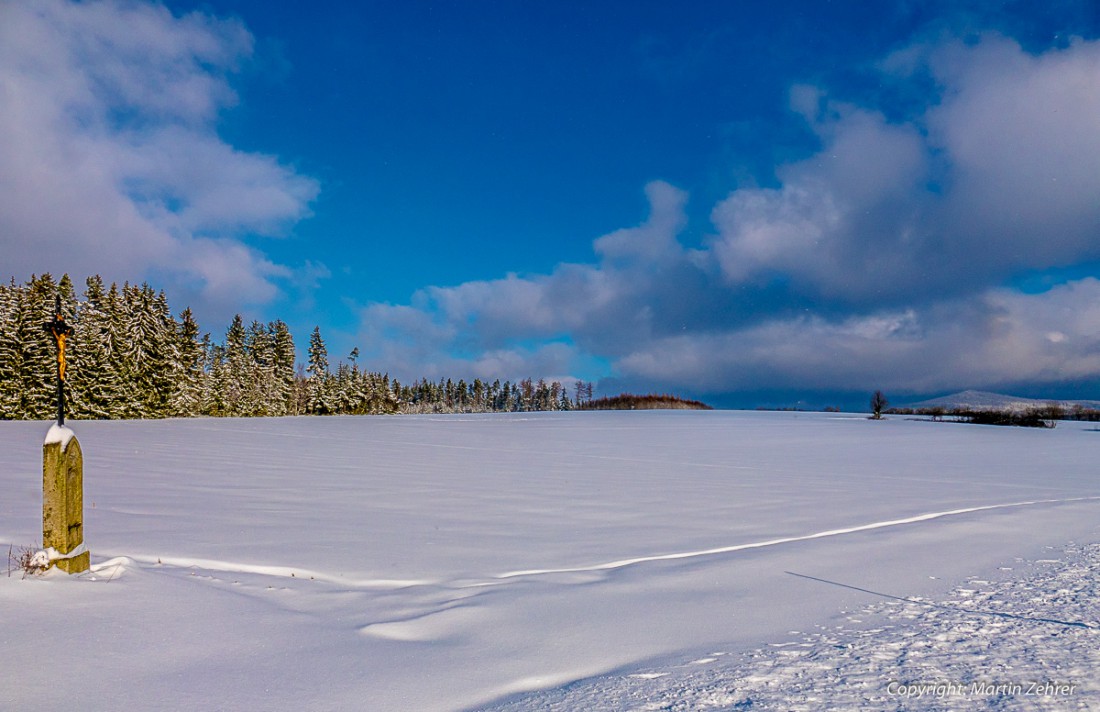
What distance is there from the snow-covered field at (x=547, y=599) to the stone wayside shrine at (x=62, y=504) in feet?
0.54

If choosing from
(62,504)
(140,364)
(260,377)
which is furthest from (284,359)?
(62,504)

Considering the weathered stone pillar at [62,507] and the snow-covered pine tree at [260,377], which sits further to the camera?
the snow-covered pine tree at [260,377]

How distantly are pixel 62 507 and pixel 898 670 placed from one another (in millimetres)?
6234

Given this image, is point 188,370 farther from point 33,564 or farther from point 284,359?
point 33,564

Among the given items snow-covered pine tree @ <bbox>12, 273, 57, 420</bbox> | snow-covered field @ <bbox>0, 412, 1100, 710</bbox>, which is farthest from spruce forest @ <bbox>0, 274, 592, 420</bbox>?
snow-covered field @ <bbox>0, 412, 1100, 710</bbox>

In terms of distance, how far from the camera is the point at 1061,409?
2275 inches

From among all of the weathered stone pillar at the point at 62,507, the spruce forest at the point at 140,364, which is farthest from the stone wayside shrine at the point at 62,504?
the spruce forest at the point at 140,364

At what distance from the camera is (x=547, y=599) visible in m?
5.38

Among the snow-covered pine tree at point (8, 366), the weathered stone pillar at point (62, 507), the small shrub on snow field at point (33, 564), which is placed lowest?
the small shrub on snow field at point (33, 564)

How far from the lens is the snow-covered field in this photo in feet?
11.2

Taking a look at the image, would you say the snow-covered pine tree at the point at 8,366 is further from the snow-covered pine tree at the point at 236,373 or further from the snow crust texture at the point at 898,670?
the snow crust texture at the point at 898,670

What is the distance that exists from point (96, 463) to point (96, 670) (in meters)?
15.2

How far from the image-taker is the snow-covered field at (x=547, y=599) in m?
3.41

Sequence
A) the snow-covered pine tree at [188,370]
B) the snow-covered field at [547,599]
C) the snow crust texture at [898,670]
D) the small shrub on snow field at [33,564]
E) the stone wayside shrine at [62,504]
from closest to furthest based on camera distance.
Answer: the snow crust texture at [898,670]
the snow-covered field at [547,599]
the small shrub on snow field at [33,564]
the stone wayside shrine at [62,504]
the snow-covered pine tree at [188,370]
